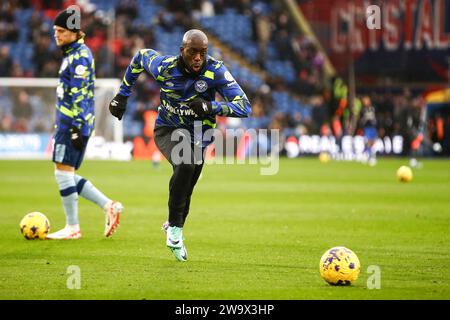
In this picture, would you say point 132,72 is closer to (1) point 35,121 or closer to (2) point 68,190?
(2) point 68,190

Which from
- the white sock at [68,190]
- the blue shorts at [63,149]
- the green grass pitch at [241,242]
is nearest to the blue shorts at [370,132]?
the green grass pitch at [241,242]

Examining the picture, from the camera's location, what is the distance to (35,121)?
32.9 metres

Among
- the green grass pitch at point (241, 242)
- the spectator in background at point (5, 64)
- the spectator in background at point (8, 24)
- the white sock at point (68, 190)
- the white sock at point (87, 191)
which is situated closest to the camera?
the green grass pitch at point (241, 242)

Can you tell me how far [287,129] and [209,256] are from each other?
25.4m

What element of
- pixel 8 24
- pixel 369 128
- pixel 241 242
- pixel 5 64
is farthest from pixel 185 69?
pixel 8 24

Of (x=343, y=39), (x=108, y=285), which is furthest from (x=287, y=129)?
(x=108, y=285)

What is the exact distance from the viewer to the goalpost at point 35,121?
32.8m

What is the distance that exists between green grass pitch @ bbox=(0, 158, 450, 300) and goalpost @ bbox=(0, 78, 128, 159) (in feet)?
35.1

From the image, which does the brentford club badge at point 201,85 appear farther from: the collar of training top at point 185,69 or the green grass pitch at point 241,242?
the green grass pitch at point 241,242

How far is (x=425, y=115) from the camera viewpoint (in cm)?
3381

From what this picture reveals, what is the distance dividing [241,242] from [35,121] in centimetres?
2299

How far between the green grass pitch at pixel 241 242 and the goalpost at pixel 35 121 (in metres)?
10.7

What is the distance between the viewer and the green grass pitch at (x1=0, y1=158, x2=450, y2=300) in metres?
7.85

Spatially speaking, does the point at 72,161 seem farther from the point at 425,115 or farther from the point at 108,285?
the point at 425,115
